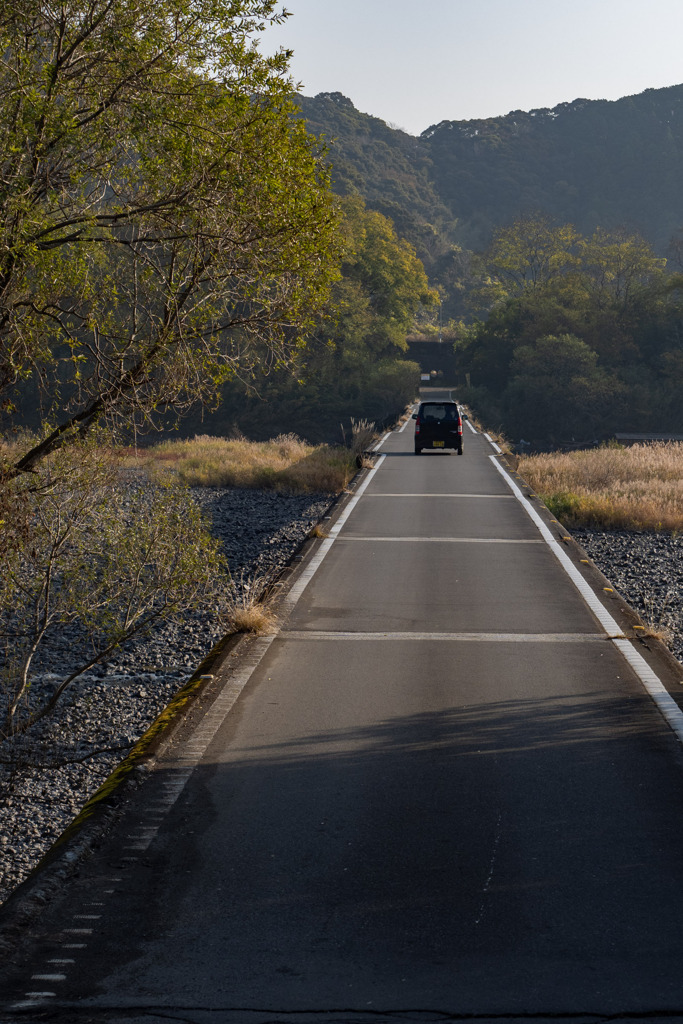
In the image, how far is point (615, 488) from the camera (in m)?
27.2

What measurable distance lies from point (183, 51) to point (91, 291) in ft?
8.21

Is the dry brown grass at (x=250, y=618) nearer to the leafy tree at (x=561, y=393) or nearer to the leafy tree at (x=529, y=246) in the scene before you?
the leafy tree at (x=561, y=393)

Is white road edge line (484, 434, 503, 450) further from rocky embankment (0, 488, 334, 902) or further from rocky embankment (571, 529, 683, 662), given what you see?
rocky embankment (0, 488, 334, 902)

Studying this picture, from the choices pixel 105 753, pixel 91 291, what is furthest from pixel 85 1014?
pixel 91 291

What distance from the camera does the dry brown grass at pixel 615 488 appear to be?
22.7 metres

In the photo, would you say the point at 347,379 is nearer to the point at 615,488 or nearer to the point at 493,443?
the point at 493,443

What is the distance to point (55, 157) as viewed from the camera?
914 cm

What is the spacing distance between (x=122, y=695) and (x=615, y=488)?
62.7 ft

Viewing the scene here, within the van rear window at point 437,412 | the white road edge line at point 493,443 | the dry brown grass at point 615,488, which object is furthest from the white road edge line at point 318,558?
the white road edge line at point 493,443

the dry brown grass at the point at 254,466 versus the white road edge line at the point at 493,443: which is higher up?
the white road edge line at the point at 493,443

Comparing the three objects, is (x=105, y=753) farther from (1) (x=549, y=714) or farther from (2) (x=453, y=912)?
(2) (x=453, y=912)

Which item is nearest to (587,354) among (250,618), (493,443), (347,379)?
(347,379)

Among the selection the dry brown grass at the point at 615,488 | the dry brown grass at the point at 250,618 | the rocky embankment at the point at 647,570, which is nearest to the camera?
the dry brown grass at the point at 250,618

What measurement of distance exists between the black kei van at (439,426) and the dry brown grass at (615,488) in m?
2.60
